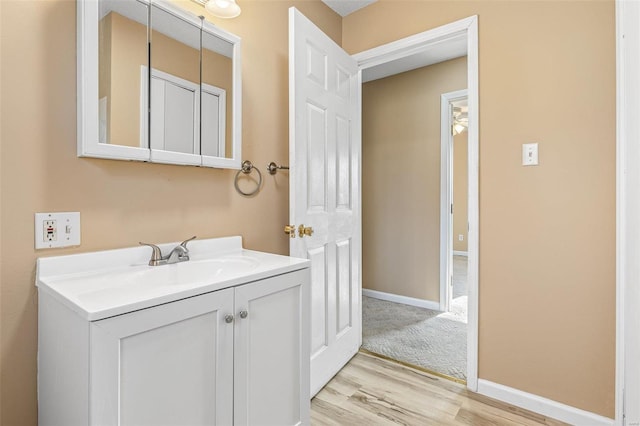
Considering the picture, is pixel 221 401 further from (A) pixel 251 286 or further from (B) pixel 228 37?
(B) pixel 228 37

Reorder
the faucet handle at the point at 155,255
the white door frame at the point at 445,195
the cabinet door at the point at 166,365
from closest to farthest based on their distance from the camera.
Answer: the cabinet door at the point at 166,365 < the faucet handle at the point at 155,255 < the white door frame at the point at 445,195

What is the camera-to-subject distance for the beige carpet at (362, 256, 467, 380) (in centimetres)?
223

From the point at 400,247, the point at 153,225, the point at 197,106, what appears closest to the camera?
the point at 153,225

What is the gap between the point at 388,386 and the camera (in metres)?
1.93

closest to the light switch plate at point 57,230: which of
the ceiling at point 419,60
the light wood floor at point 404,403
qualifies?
the light wood floor at point 404,403

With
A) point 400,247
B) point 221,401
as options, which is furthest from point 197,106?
point 400,247

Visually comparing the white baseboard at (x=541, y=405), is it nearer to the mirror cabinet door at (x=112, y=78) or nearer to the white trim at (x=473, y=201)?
the white trim at (x=473, y=201)

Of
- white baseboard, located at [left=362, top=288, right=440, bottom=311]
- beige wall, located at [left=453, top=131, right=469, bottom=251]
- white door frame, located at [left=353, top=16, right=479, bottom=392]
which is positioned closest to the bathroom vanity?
white door frame, located at [left=353, top=16, right=479, bottom=392]

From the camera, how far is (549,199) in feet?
5.47

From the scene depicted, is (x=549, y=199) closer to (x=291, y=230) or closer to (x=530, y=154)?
(x=530, y=154)

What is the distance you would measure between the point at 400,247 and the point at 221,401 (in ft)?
8.88

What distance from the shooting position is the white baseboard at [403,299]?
324cm

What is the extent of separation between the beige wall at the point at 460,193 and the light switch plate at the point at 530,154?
4.73 metres

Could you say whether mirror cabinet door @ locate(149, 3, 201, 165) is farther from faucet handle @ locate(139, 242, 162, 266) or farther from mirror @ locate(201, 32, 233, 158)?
faucet handle @ locate(139, 242, 162, 266)
